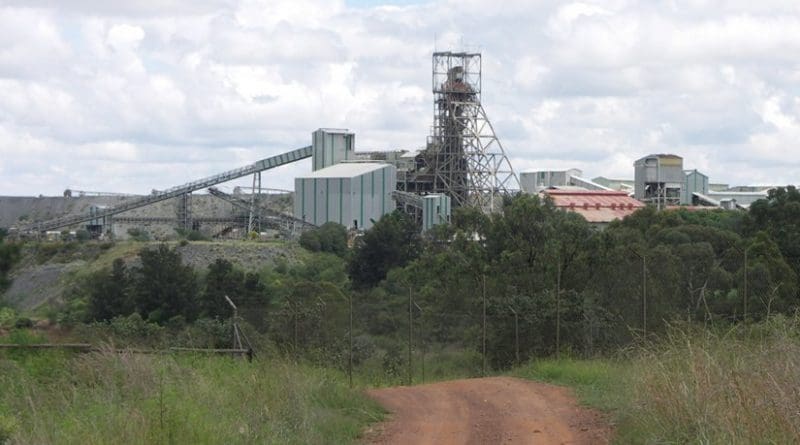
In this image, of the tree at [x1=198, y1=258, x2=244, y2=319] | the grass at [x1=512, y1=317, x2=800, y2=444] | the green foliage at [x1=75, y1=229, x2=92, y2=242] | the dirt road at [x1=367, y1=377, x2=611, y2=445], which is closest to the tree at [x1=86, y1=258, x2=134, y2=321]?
the tree at [x1=198, y1=258, x2=244, y2=319]

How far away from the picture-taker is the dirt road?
46.9 ft

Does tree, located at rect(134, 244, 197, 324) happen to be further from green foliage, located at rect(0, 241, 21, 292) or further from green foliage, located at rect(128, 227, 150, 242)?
green foliage, located at rect(128, 227, 150, 242)

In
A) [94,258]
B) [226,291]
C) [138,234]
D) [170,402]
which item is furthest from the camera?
[138,234]

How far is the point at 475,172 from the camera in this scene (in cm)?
7931

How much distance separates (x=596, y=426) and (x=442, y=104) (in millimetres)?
63467

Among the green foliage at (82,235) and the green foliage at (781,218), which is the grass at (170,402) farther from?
the green foliage at (82,235)

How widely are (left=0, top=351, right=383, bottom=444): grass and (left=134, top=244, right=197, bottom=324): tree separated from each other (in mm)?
30766

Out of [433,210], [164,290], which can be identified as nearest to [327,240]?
[433,210]

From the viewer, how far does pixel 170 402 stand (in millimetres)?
12430

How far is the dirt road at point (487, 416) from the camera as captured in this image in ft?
46.9

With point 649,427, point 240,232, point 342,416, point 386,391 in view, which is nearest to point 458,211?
point 386,391

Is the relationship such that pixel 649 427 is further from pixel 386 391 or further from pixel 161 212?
pixel 161 212

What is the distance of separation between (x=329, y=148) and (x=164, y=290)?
36214 mm

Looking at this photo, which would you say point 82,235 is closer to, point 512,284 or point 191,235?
point 191,235
